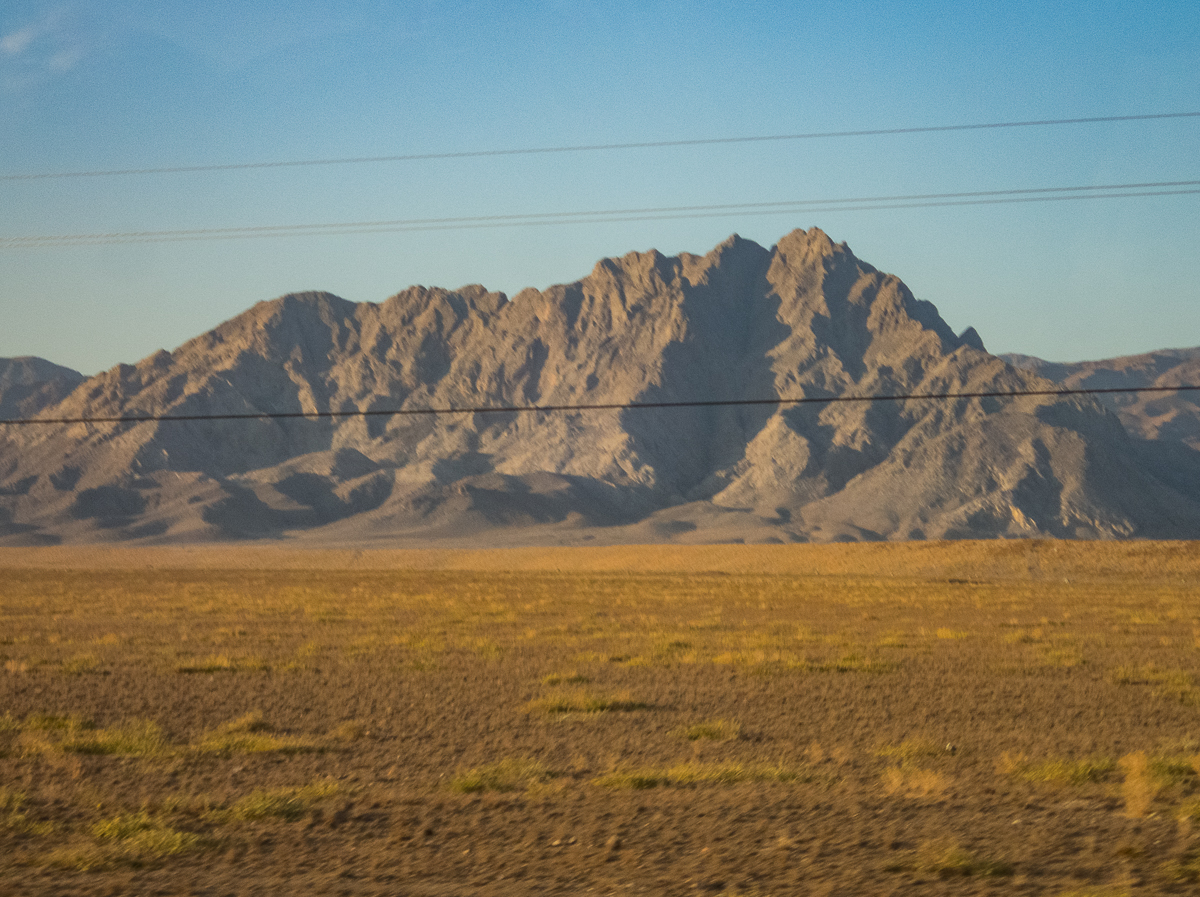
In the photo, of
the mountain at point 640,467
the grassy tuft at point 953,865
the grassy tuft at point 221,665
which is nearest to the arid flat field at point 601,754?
the grassy tuft at point 953,865

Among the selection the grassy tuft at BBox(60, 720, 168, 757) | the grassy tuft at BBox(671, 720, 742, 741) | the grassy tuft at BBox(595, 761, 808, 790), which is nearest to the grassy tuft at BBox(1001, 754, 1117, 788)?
the grassy tuft at BBox(595, 761, 808, 790)

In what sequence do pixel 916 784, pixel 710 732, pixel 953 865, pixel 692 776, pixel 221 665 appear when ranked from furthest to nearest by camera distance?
pixel 221 665
pixel 710 732
pixel 692 776
pixel 916 784
pixel 953 865

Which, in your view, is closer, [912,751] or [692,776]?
[692,776]

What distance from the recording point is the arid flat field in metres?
8.66

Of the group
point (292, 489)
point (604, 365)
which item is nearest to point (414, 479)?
point (292, 489)

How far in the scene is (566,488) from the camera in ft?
530

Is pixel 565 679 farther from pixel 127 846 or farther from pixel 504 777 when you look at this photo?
pixel 127 846

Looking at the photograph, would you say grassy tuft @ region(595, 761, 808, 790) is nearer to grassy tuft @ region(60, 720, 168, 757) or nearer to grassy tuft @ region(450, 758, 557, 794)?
grassy tuft @ region(450, 758, 557, 794)

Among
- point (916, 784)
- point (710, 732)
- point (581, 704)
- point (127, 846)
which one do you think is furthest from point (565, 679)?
point (127, 846)

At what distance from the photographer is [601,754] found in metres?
14.4

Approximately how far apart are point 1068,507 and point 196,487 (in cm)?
12065

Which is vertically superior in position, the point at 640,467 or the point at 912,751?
the point at 640,467

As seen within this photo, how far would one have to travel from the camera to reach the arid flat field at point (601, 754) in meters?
8.66

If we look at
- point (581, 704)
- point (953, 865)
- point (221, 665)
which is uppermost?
point (953, 865)
